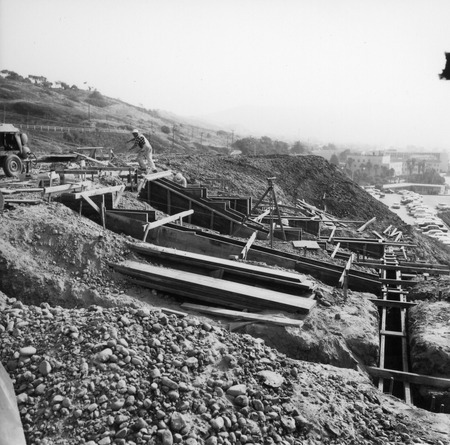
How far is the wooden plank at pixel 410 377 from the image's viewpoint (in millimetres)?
7277

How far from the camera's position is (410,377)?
24.4ft

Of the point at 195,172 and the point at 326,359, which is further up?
the point at 195,172

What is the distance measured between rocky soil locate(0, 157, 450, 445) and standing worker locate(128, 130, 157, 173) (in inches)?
196

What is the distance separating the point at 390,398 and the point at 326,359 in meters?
1.07

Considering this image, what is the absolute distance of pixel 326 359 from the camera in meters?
7.12

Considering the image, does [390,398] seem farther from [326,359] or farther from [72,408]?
[72,408]

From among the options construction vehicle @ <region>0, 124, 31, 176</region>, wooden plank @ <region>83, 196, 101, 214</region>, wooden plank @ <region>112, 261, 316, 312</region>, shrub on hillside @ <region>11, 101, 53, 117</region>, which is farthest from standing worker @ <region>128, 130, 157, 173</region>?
shrub on hillside @ <region>11, 101, 53, 117</region>

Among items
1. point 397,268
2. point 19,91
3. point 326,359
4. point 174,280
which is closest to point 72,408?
point 174,280

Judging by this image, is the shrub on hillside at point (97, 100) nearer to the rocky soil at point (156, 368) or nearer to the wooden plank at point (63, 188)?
the wooden plank at point (63, 188)

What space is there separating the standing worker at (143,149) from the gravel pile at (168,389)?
7.16 m

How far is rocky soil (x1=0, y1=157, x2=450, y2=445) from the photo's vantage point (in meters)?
4.47

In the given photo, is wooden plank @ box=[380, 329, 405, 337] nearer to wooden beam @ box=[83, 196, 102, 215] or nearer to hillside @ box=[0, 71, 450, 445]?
hillside @ box=[0, 71, 450, 445]

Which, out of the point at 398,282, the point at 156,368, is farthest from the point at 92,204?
the point at 398,282

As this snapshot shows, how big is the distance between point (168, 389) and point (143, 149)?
919cm
